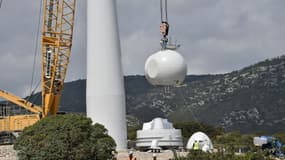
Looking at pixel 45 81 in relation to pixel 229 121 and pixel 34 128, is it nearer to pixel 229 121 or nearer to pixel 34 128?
pixel 34 128

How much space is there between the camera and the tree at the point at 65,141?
33969 mm

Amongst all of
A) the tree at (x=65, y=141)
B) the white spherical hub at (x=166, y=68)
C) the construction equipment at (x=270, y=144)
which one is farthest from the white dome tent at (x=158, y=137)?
the tree at (x=65, y=141)

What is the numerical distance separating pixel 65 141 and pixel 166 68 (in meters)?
11.6

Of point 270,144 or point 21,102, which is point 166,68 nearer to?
point 270,144

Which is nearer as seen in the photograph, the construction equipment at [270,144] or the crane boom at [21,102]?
the construction equipment at [270,144]

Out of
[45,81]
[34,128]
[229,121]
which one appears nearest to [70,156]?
[34,128]

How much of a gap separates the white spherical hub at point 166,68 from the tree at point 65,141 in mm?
8121

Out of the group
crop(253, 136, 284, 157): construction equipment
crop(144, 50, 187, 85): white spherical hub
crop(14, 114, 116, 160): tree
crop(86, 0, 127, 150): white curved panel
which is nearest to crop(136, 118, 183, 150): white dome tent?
crop(86, 0, 127, 150): white curved panel

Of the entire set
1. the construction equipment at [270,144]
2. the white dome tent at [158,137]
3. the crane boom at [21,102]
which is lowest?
the construction equipment at [270,144]

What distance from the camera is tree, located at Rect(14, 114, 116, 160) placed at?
34.0 m

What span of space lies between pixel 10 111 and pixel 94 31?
14.3 metres

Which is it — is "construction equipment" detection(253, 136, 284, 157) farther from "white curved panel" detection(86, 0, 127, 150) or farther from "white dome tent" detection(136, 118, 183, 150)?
"white curved panel" detection(86, 0, 127, 150)

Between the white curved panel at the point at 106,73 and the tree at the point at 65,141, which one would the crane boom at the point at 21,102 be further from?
the tree at the point at 65,141

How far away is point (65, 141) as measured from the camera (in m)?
34.3
